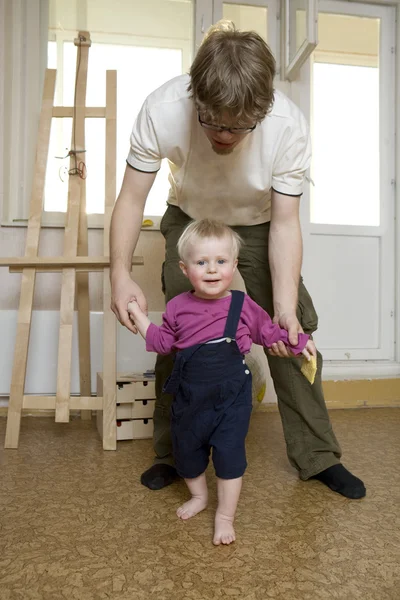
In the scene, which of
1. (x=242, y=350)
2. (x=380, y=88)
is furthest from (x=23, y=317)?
(x=380, y=88)

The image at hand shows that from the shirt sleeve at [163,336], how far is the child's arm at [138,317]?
0.01m

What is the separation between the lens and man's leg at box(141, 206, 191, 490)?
156cm

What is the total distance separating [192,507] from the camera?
1334 mm

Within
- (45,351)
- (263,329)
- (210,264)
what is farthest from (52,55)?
(263,329)

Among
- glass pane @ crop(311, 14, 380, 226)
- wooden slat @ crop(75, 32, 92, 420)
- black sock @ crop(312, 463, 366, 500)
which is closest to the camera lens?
black sock @ crop(312, 463, 366, 500)

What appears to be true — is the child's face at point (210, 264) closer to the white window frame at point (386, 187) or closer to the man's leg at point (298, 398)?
the man's leg at point (298, 398)

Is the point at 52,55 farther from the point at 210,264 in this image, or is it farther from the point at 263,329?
the point at 263,329

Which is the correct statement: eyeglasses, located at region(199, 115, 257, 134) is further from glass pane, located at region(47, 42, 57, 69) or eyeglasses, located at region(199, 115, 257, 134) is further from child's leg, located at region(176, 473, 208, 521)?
glass pane, located at region(47, 42, 57, 69)

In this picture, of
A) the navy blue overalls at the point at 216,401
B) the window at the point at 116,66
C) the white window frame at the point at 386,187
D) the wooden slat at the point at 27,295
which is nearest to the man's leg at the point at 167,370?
the navy blue overalls at the point at 216,401

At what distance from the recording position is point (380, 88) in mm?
2996

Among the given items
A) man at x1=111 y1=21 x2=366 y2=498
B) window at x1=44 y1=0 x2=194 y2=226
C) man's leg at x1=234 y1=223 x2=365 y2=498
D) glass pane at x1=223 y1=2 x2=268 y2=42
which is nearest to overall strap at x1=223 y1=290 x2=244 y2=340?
man at x1=111 y1=21 x2=366 y2=498

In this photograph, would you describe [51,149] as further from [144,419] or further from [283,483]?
[283,483]

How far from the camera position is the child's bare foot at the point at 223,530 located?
3.85 feet

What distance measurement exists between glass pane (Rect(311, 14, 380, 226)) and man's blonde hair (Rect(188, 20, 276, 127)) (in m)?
1.83
